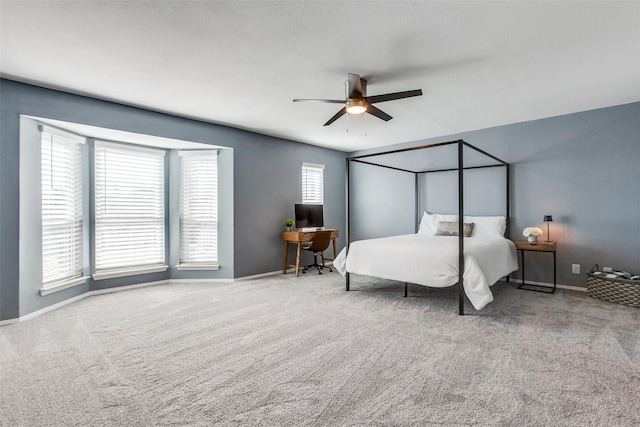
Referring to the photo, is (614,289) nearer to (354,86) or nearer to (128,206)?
(354,86)

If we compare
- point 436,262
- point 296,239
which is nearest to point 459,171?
point 436,262

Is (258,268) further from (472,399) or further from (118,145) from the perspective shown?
(472,399)

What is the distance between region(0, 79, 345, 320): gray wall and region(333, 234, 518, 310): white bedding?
6.04 feet

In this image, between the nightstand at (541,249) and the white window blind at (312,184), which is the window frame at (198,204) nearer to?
the white window blind at (312,184)

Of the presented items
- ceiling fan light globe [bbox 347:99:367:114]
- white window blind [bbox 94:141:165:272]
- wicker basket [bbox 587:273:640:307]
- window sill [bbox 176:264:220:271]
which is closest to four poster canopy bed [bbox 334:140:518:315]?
ceiling fan light globe [bbox 347:99:367:114]

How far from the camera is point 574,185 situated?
14.6 feet

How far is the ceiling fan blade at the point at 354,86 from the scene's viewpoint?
10.1 feet

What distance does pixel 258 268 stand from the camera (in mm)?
5465

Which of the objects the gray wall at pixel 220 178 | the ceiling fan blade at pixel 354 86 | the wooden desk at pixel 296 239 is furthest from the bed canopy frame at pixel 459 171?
the gray wall at pixel 220 178

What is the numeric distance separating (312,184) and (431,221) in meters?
2.44

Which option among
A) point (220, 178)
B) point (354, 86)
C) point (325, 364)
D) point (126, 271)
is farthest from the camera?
point (220, 178)

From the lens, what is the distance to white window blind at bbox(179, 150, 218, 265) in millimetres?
5168

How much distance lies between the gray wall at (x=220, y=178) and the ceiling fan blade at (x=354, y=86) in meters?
2.62

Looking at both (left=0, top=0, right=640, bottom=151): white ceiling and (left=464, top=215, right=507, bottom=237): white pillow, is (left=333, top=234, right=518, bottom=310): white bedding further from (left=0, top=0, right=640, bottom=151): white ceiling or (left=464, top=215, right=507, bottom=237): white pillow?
(left=0, top=0, right=640, bottom=151): white ceiling
